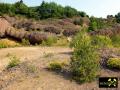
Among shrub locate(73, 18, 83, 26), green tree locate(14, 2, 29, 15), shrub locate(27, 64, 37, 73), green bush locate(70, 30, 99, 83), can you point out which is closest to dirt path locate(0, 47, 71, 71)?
shrub locate(27, 64, 37, 73)

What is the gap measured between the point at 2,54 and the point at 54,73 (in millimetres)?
6442

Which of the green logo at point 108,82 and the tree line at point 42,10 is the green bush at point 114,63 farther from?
the tree line at point 42,10

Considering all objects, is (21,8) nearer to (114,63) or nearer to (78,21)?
(78,21)

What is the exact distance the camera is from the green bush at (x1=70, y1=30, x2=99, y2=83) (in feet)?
43.1

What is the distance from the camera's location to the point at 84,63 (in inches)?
523

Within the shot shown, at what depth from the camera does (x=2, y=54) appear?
19.6 metres

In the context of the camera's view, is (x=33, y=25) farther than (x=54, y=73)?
Yes

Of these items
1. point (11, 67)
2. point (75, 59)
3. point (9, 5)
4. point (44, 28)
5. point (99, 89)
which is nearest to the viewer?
point (99, 89)

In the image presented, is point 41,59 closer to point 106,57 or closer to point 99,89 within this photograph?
point 106,57

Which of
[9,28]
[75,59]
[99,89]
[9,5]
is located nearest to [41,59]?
[75,59]

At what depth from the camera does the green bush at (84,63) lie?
13.1 metres

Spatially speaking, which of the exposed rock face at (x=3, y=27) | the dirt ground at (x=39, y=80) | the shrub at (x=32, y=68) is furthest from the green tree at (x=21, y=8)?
the shrub at (x=32, y=68)

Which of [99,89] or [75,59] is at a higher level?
[75,59]

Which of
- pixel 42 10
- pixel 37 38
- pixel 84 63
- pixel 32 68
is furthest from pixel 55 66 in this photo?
pixel 42 10
